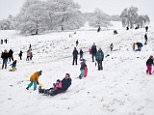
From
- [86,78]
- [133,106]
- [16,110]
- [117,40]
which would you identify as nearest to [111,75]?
[86,78]

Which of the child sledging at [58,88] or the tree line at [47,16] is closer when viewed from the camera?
the child sledging at [58,88]

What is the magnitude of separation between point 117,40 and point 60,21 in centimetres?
3444

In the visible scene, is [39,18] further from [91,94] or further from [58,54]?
[91,94]

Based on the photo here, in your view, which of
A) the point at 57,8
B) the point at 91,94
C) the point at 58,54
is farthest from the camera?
the point at 57,8

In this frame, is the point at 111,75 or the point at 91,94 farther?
the point at 111,75

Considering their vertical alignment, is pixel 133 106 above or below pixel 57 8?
below

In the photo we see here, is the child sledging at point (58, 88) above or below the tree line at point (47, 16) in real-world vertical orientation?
below

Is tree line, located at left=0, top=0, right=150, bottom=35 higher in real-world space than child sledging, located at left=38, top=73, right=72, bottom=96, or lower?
higher

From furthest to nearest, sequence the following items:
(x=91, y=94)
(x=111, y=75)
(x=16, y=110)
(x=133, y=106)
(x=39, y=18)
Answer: (x=39, y=18) < (x=111, y=75) < (x=91, y=94) < (x=16, y=110) < (x=133, y=106)

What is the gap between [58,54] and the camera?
1444 inches

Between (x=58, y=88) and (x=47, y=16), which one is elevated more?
(x=47, y=16)

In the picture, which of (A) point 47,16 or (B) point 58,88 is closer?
(B) point 58,88

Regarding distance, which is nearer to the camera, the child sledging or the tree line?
the child sledging

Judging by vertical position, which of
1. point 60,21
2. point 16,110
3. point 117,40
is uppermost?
point 60,21
